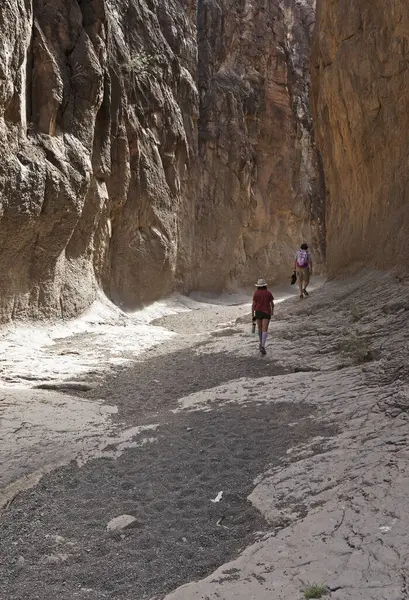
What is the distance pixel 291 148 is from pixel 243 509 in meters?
30.4

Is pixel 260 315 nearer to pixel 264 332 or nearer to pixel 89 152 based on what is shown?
pixel 264 332

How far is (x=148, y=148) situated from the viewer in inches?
743

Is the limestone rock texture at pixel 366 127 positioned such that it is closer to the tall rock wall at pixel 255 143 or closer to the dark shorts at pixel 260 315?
the dark shorts at pixel 260 315

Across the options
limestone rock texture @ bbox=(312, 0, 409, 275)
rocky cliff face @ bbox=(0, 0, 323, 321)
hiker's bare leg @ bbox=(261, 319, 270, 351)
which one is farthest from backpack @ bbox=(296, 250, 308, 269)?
hiker's bare leg @ bbox=(261, 319, 270, 351)

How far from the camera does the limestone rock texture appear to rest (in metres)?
10.1

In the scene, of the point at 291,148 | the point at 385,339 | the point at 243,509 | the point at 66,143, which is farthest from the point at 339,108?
the point at 291,148

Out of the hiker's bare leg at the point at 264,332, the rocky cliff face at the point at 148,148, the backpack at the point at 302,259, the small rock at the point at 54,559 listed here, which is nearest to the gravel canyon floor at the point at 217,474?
the small rock at the point at 54,559

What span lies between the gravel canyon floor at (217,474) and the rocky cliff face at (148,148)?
177 inches

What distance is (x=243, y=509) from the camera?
380 centimetres

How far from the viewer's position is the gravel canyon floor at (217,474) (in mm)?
2924

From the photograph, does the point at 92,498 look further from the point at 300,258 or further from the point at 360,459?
the point at 300,258

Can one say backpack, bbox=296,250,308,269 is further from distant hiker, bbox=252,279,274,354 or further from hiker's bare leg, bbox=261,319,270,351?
hiker's bare leg, bbox=261,319,270,351

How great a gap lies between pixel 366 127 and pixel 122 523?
1103cm

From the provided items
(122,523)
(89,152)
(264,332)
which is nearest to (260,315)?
(264,332)
